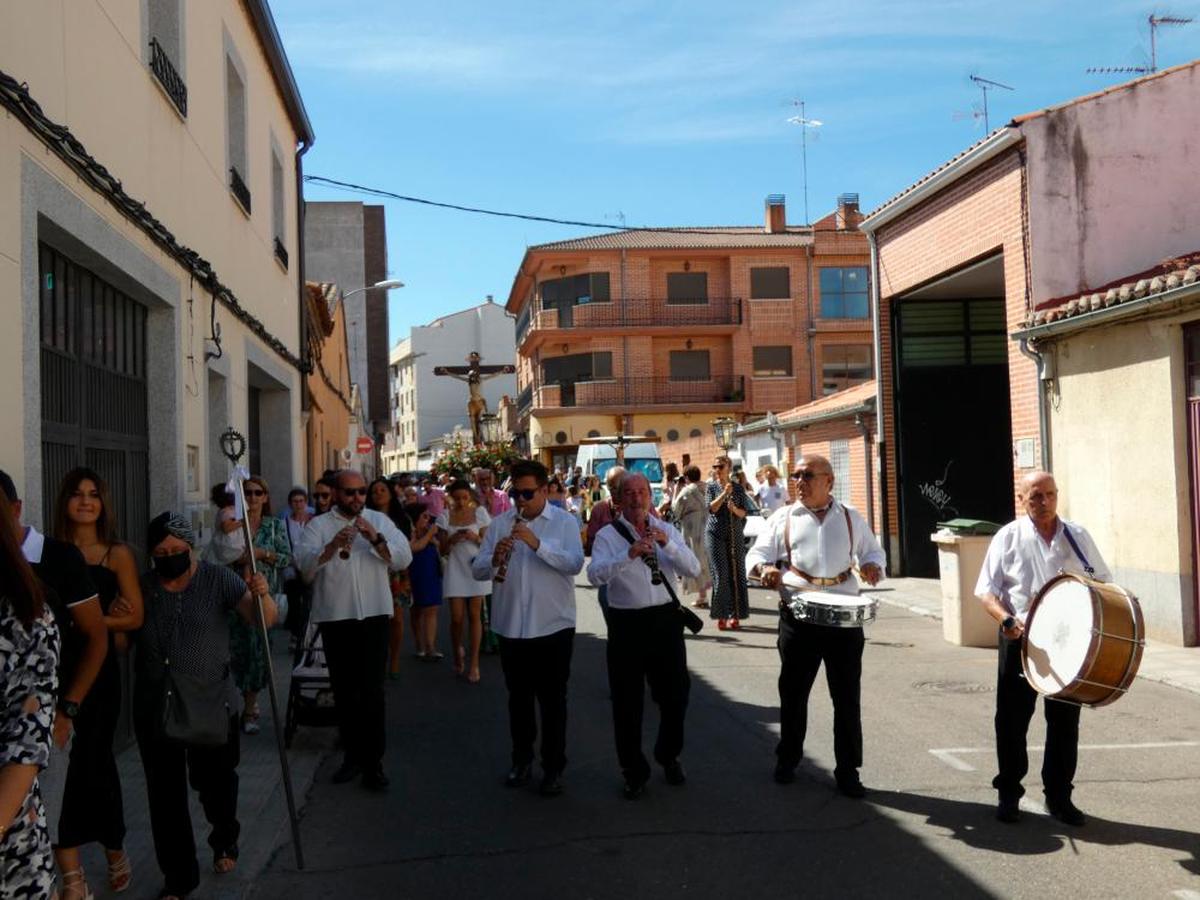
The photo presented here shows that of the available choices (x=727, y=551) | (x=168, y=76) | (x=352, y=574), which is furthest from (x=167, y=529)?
(x=727, y=551)

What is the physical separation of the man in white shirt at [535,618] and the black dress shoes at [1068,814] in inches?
97.8

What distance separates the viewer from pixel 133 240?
26.1 feet

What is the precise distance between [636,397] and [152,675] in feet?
156

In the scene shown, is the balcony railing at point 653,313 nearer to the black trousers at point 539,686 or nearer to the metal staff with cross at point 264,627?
the black trousers at point 539,686

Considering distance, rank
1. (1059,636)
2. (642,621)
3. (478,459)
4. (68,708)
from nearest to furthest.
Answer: (68,708), (1059,636), (642,621), (478,459)

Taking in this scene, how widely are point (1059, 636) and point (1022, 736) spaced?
2.03ft

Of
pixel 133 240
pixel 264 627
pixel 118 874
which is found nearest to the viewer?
pixel 118 874

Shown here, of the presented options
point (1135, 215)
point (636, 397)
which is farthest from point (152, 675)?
point (636, 397)

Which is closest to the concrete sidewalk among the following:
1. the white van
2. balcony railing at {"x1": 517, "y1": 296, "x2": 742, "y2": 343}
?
the white van

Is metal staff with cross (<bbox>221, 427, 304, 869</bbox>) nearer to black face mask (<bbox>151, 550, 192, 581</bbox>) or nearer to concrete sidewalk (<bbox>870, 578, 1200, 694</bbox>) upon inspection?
black face mask (<bbox>151, 550, 192, 581</bbox>)

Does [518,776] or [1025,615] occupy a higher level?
[1025,615]

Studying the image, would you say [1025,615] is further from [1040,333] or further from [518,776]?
[1040,333]

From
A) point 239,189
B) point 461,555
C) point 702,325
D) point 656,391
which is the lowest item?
point 461,555

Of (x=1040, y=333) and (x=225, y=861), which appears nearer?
(x=225, y=861)
